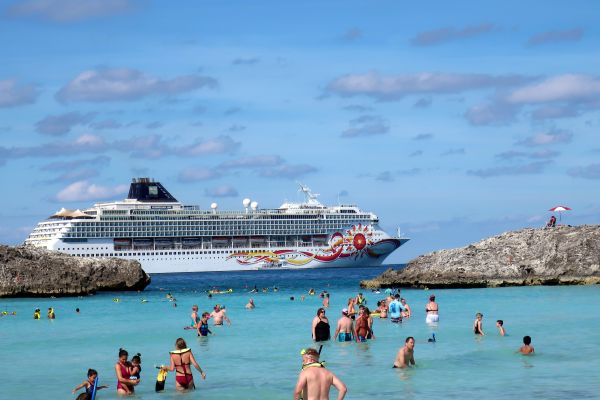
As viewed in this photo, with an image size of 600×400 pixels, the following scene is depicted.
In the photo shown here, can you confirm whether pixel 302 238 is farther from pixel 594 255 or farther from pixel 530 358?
pixel 530 358

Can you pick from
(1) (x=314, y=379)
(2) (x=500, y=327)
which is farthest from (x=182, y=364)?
(2) (x=500, y=327)

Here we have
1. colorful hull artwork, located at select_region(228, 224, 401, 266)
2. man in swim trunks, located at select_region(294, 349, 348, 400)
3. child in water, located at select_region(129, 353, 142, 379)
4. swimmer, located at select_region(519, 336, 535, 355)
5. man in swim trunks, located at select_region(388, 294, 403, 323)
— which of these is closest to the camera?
man in swim trunks, located at select_region(294, 349, 348, 400)

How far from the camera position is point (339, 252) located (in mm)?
145750

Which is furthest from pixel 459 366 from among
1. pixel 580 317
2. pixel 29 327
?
pixel 29 327

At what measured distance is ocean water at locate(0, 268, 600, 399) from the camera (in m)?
24.1

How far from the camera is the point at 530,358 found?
2848 cm

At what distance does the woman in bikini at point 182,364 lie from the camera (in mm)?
22844

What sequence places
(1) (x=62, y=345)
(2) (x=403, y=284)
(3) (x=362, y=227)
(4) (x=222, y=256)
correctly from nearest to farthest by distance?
1. (1) (x=62, y=345)
2. (2) (x=403, y=284)
3. (4) (x=222, y=256)
4. (3) (x=362, y=227)

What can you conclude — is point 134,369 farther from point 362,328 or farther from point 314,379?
point 362,328

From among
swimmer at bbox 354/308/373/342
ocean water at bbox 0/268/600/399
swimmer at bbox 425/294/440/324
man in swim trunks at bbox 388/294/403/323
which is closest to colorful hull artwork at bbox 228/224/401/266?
ocean water at bbox 0/268/600/399

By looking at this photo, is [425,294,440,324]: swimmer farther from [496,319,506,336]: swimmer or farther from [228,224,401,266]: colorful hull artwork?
[228,224,401,266]: colorful hull artwork

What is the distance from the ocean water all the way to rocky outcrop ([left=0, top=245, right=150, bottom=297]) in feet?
47.4

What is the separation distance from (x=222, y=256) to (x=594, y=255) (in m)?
77.0

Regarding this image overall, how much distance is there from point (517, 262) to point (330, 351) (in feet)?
139
